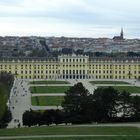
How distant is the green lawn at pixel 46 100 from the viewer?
3994 cm

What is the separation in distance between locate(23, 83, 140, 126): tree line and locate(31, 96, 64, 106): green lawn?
9717mm

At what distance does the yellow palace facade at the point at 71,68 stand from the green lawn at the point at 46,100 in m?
34.9

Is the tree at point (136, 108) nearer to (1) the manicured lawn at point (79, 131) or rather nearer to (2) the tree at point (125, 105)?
(2) the tree at point (125, 105)

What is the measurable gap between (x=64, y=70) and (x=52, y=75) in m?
1.78

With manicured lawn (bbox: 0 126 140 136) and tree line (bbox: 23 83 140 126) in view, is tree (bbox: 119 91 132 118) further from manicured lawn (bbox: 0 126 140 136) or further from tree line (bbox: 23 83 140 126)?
manicured lawn (bbox: 0 126 140 136)

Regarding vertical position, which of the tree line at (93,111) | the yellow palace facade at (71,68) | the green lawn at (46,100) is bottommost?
the yellow palace facade at (71,68)

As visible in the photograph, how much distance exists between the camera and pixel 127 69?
81188 mm

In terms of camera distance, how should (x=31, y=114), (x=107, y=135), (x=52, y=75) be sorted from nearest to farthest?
(x=107, y=135), (x=31, y=114), (x=52, y=75)

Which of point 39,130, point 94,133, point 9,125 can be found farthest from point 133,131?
point 9,125

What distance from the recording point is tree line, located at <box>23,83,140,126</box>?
28.5m

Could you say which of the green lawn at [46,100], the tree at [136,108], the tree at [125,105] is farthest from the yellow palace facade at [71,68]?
the tree at [136,108]

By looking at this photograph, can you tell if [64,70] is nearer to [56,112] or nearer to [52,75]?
[52,75]

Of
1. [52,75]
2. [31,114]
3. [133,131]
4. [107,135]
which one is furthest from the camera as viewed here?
[52,75]

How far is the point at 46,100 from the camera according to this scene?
42.8 m
